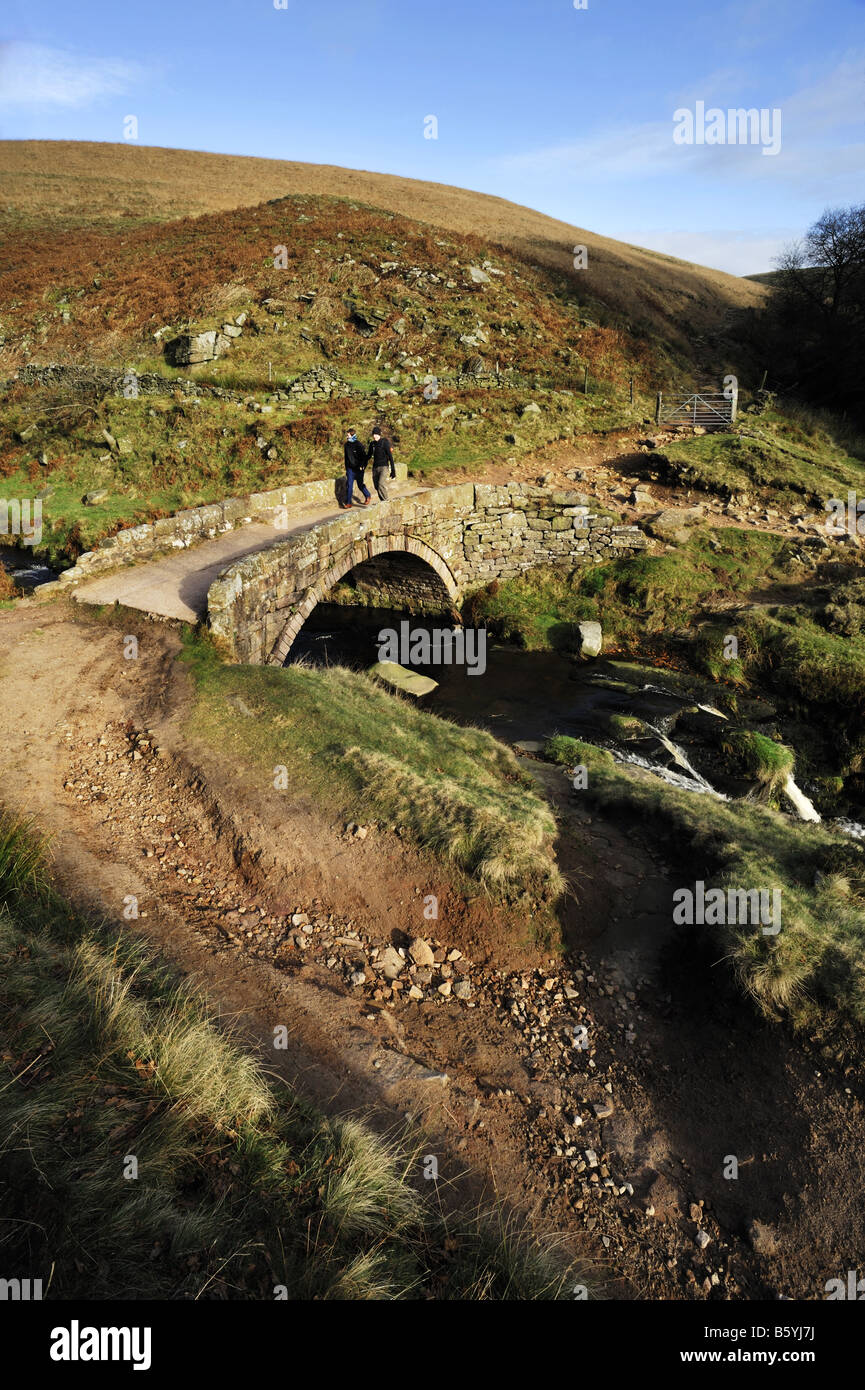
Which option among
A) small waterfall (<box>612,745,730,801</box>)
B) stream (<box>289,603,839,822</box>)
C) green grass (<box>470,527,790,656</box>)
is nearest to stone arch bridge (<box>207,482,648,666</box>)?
green grass (<box>470,527,790,656</box>)

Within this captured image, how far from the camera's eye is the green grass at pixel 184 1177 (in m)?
4.12

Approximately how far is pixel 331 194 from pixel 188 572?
54682mm

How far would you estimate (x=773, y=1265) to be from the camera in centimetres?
625

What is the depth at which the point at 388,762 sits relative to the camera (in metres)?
11.6

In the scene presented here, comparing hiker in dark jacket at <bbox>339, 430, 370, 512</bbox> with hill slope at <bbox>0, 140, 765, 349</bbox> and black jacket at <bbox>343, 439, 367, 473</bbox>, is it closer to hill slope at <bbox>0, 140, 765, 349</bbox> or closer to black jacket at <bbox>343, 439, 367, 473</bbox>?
black jacket at <bbox>343, 439, 367, 473</bbox>

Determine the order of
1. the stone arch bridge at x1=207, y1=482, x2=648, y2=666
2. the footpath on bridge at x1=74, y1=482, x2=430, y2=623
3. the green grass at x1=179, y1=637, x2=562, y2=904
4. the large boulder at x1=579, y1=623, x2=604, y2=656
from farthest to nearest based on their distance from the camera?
the large boulder at x1=579, y1=623, x2=604, y2=656 → the stone arch bridge at x1=207, y1=482, x2=648, y2=666 → the footpath on bridge at x1=74, y1=482, x2=430, y2=623 → the green grass at x1=179, y1=637, x2=562, y2=904

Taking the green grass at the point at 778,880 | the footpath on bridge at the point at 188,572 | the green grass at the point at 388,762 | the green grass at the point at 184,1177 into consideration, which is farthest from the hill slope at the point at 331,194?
the green grass at the point at 184,1177

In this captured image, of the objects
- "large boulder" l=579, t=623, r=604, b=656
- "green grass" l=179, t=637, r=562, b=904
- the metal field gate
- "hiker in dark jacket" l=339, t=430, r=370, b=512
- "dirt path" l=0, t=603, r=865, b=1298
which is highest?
the metal field gate

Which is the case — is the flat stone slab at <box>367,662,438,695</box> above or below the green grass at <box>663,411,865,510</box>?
below

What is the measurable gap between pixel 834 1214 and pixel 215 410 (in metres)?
32.2

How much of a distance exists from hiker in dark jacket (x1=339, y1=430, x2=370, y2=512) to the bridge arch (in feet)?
5.02

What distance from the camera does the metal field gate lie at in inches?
1348

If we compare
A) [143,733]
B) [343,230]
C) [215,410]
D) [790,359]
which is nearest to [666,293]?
[790,359]
